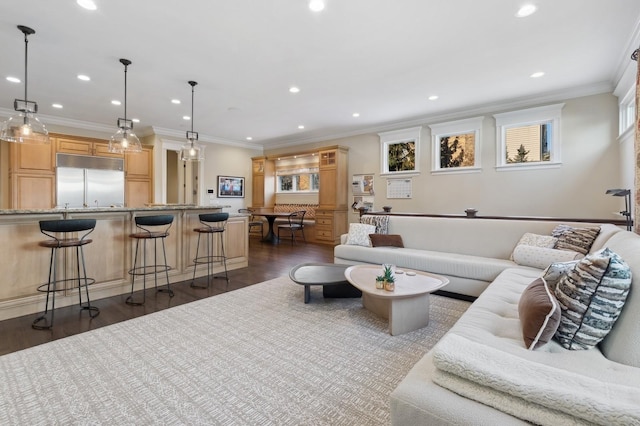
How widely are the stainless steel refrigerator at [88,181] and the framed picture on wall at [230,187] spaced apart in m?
2.46

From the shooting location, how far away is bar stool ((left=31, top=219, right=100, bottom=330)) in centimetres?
275

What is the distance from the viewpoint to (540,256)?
114 inches

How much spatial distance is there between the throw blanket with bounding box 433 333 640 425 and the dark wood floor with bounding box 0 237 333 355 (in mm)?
2971

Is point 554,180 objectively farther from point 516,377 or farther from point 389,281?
point 516,377

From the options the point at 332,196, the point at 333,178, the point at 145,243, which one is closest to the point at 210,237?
the point at 145,243

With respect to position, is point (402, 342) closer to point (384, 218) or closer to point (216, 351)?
point (216, 351)

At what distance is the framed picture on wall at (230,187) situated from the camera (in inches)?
339

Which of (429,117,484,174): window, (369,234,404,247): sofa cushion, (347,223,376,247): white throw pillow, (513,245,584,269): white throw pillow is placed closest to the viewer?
(513,245,584,269): white throw pillow

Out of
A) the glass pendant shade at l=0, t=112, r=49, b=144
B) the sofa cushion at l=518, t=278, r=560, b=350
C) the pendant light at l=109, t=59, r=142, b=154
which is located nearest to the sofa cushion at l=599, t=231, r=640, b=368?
the sofa cushion at l=518, t=278, r=560, b=350

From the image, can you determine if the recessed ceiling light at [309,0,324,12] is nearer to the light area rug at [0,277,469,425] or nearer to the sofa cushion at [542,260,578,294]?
the sofa cushion at [542,260,578,294]

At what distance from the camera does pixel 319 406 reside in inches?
63.7

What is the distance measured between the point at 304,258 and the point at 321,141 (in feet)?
12.5

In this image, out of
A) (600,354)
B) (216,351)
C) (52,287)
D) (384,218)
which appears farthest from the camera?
(384,218)

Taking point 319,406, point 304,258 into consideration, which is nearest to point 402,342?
→ point 319,406
